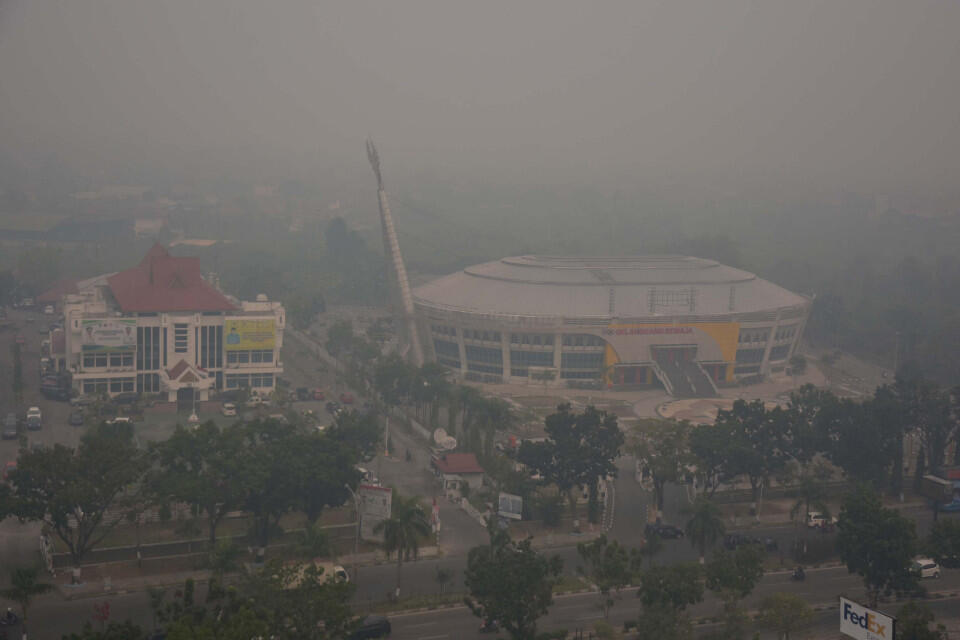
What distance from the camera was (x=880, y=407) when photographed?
44.3m

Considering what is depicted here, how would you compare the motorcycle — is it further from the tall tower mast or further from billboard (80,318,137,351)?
the tall tower mast

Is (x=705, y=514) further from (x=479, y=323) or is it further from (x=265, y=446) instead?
(x=479, y=323)

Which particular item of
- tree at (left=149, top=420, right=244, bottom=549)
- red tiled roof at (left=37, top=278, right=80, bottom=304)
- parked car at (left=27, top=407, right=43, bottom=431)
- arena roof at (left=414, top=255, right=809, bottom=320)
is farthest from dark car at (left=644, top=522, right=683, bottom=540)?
red tiled roof at (left=37, top=278, right=80, bottom=304)

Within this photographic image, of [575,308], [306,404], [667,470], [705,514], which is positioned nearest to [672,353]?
[575,308]

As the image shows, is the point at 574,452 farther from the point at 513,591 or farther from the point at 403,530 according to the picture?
the point at 513,591

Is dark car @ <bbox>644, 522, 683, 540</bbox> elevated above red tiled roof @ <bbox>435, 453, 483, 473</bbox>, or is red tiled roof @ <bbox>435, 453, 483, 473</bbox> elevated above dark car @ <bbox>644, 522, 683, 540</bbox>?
red tiled roof @ <bbox>435, 453, 483, 473</bbox>

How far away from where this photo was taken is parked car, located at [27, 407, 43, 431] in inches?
1927

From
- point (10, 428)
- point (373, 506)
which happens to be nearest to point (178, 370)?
point (10, 428)

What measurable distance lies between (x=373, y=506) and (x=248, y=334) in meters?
25.5

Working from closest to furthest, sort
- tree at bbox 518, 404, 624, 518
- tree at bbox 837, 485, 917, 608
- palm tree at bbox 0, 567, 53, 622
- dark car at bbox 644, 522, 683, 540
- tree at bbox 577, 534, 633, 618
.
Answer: palm tree at bbox 0, 567, 53, 622
tree at bbox 577, 534, 633, 618
tree at bbox 837, 485, 917, 608
dark car at bbox 644, 522, 683, 540
tree at bbox 518, 404, 624, 518

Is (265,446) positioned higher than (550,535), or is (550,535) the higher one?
(265,446)

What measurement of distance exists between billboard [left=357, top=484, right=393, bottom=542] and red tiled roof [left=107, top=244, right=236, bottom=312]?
26060 millimetres

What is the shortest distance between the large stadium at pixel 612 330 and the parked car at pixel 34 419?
85.6 feet

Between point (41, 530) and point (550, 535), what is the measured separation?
56.4 ft
